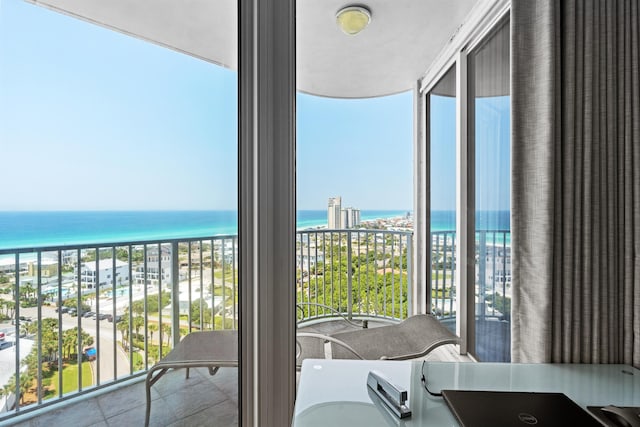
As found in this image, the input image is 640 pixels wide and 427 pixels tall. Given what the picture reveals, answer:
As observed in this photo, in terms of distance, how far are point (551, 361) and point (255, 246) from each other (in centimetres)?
116

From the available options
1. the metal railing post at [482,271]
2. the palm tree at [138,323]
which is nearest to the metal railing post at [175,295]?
the palm tree at [138,323]

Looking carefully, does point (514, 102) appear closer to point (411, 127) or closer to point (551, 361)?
point (411, 127)

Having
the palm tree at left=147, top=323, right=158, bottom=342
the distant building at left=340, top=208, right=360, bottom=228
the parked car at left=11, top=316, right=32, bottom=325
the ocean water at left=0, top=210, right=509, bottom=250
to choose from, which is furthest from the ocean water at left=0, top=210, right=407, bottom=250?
the distant building at left=340, top=208, right=360, bottom=228

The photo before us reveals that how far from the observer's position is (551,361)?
1148 mm

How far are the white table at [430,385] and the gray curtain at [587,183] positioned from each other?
13 centimetres

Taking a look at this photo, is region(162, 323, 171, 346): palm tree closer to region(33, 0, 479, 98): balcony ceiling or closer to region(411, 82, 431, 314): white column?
region(33, 0, 479, 98): balcony ceiling

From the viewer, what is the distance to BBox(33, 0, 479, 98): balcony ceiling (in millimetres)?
735

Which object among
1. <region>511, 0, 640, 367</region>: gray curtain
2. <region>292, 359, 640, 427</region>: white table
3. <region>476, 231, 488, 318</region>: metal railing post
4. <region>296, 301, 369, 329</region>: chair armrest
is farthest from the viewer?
<region>476, 231, 488, 318</region>: metal railing post

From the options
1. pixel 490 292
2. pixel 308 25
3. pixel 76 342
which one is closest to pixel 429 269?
pixel 490 292

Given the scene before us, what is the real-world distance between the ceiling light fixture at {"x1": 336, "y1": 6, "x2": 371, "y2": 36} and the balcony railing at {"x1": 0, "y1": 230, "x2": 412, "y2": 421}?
1.16 meters

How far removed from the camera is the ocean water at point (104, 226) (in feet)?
1.60

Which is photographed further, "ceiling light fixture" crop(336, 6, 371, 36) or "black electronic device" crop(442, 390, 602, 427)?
"ceiling light fixture" crop(336, 6, 371, 36)

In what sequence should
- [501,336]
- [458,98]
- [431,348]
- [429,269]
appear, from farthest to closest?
[429,269]
[458,98]
[431,348]
[501,336]

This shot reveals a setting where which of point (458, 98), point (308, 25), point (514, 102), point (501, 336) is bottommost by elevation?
point (501, 336)
